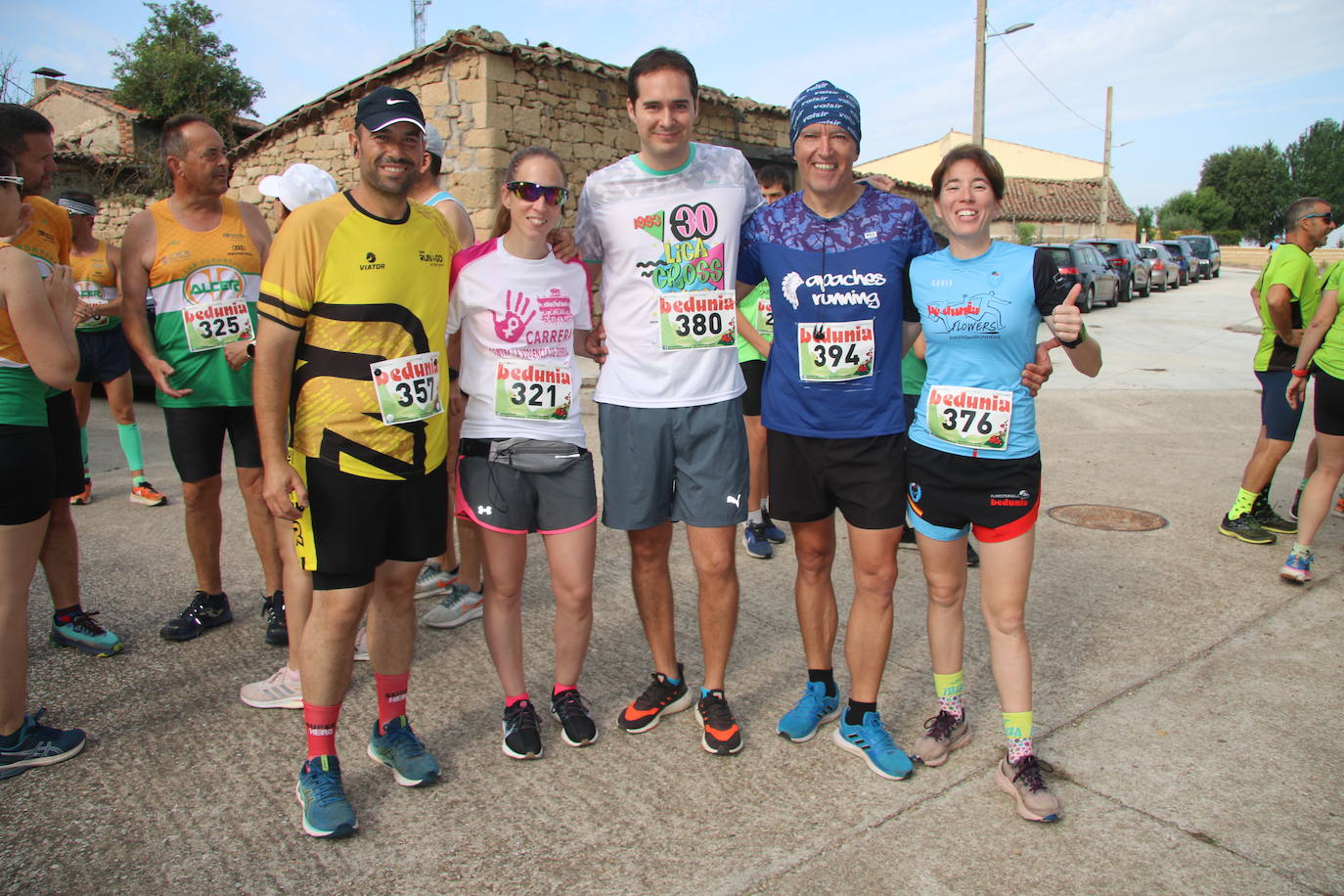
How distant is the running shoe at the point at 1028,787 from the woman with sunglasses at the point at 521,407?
1383 millimetres

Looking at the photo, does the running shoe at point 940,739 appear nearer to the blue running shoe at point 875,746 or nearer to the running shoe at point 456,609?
the blue running shoe at point 875,746

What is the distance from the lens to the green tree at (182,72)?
80.8 ft

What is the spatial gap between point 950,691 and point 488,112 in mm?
10286

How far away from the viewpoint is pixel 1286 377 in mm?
5367

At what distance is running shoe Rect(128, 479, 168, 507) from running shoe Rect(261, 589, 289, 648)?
8.96 feet

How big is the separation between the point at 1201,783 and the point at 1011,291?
166 centimetres

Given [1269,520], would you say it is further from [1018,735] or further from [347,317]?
[347,317]

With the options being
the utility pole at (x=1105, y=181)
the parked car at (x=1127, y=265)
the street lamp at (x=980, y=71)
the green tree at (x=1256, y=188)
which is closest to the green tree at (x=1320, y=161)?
the green tree at (x=1256, y=188)

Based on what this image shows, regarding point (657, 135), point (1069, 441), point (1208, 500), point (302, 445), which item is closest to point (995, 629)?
point (657, 135)

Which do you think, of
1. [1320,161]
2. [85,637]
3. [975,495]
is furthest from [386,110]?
[1320,161]

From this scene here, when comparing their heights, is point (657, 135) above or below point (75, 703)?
above

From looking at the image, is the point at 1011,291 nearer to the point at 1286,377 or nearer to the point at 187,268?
the point at 187,268

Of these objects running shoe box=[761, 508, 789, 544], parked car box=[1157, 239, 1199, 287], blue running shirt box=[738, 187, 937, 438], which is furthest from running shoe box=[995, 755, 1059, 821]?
parked car box=[1157, 239, 1199, 287]

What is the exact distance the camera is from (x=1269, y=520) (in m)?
5.59
